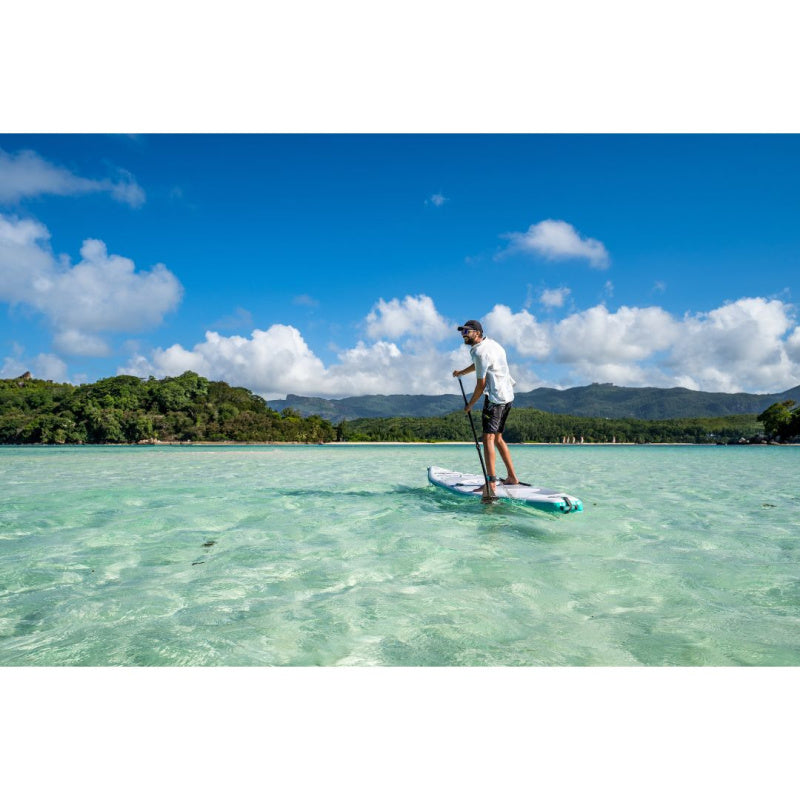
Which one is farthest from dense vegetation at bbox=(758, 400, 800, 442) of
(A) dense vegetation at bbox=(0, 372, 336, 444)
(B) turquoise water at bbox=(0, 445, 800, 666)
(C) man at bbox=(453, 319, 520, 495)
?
(C) man at bbox=(453, 319, 520, 495)

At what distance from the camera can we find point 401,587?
4621 millimetres

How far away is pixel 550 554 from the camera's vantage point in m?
5.79

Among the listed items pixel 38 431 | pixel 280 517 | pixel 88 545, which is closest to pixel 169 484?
pixel 280 517

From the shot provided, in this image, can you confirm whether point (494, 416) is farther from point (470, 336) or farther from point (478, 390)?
point (470, 336)

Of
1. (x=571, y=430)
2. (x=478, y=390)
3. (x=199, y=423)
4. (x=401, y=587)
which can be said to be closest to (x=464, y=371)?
(x=478, y=390)

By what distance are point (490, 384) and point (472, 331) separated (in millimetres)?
944

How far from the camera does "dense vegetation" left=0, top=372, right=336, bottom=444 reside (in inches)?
3455

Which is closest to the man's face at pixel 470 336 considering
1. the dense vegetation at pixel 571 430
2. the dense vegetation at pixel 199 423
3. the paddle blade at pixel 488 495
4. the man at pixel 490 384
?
the man at pixel 490 384

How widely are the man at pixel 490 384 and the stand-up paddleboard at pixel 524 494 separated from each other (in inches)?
14.1

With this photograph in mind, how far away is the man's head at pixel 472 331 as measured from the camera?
8742 mm

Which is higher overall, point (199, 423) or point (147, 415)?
point (147, 415)

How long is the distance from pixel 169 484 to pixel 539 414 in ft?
469
